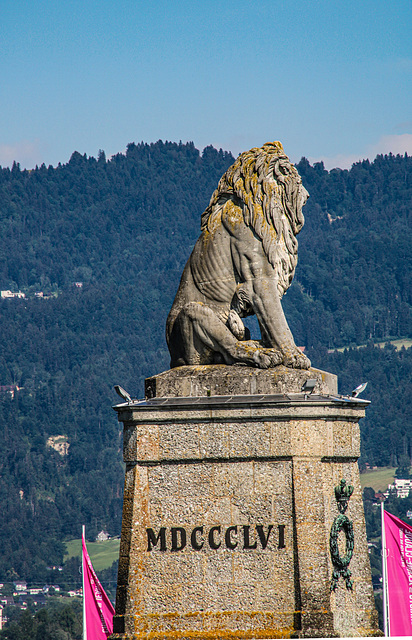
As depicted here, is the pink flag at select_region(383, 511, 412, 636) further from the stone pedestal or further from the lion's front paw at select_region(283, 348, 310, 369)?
the lion's front paw at select_region(283, 348, 310, 369)

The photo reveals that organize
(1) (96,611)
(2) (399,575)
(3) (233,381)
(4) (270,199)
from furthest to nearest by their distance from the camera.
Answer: (2) (399,575), (1) (96,611), (4) (270,199), (3) (233,381)

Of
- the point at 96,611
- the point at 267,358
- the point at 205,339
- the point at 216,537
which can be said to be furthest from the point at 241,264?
the point at 96,611

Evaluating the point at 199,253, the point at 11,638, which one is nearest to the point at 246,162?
the point at 199,253

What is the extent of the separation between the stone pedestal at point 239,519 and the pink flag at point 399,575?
2.55 m

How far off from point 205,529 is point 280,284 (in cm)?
→ 313

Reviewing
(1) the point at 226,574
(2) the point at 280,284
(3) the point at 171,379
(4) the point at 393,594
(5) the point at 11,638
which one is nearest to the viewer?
(1) the point at 226,574

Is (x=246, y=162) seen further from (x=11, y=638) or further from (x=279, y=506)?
(x=11, y=638)

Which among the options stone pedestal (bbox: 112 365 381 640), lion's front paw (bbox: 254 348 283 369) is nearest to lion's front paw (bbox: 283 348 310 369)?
lion's front paw (bbox: 254 348 283 369)

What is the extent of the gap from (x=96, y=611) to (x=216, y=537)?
10.5 feet

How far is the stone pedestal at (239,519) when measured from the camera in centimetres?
1345

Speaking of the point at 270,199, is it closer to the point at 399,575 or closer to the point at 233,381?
the point at 233,381

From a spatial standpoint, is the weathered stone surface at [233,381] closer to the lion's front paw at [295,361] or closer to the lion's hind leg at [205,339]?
the lion's front paw at [295,361]

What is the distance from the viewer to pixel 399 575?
16.9m

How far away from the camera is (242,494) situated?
1372 centimetres
